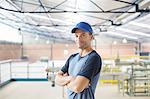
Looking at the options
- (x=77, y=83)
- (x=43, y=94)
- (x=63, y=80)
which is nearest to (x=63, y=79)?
(x=63, y=80)

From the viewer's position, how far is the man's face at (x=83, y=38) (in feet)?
6.10

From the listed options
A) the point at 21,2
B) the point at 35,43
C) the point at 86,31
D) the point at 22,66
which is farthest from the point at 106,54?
the point at 86,31

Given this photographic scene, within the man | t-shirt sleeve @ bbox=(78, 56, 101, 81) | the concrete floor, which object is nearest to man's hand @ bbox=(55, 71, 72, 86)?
the man

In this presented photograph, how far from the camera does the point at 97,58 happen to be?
179 cm

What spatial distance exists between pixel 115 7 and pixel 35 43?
15357mm

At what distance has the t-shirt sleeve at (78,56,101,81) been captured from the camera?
1.73 metres

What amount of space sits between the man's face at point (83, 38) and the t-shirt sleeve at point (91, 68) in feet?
0.48

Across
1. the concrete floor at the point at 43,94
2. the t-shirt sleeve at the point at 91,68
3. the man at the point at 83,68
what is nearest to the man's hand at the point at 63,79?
the man at the point at 83,68

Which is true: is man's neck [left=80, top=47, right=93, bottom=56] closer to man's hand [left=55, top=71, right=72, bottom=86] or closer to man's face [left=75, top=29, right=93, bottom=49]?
man's face [left=75, top=29, right=93, bottom=49]

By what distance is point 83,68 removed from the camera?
1746 mm

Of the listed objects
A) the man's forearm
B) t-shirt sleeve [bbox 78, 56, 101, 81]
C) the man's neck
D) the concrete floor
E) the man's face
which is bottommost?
the concrete floor

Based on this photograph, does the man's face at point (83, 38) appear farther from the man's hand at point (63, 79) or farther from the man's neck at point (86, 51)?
the man's hand at point (63, 79)

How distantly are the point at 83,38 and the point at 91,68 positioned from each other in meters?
0.26

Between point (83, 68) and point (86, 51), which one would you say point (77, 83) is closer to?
point (83, 68)
